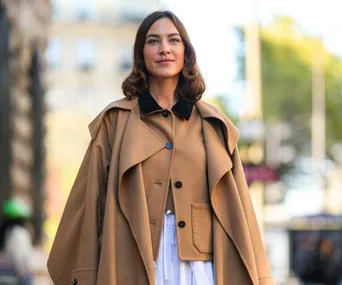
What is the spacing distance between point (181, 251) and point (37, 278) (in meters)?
16.5

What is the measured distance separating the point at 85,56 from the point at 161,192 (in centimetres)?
9034

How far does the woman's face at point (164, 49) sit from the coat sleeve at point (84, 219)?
0.31 m

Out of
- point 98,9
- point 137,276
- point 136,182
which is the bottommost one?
point 137,276

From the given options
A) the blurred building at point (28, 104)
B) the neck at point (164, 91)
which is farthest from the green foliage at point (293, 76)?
the neck at point (164, 91)

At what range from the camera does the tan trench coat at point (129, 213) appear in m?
5.73

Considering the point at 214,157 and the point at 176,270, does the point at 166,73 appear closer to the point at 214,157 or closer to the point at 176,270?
the point at 214,157

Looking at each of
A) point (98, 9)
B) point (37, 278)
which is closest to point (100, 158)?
point (37, 278)

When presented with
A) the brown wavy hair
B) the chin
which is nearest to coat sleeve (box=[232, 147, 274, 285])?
the brown wavy hair

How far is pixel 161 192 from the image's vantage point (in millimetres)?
5836

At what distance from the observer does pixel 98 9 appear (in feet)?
305

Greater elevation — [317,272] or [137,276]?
[317,272]

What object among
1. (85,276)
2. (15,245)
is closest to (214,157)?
(85,276)

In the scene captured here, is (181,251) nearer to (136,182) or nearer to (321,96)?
(136,182)

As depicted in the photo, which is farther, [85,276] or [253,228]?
[253,228]
